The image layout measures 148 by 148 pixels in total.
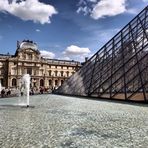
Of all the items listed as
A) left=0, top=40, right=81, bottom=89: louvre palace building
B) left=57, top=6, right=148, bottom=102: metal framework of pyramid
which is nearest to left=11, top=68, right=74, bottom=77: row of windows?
left=0, top=40, right=81, bottom=89: louvre palace building

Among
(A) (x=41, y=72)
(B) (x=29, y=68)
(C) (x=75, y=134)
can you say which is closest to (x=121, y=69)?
(C) (x=75, y=134)

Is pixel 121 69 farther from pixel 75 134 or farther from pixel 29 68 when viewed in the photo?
pixel 29 68

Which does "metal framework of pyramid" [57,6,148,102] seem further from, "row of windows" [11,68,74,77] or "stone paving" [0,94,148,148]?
"row of windows" [11,68,74,77]

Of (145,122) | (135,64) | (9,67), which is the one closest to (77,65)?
(9,67)

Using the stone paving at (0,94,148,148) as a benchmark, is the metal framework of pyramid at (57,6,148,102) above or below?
above

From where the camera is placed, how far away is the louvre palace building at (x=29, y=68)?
297ft

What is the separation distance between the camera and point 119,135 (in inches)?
297

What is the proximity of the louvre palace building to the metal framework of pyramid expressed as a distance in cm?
6226

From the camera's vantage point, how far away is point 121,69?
68.1 feet

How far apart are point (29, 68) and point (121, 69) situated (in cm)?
7454

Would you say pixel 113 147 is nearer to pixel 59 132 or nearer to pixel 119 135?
pixel 119 135

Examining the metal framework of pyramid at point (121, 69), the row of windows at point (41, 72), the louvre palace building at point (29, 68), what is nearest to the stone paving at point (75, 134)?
the metal framework of pyramid at point (121, 69)

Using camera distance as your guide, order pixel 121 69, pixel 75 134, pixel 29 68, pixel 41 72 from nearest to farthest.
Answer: pixel 75 134
pixel 121 69
pixel 29 68
pixel 41 72

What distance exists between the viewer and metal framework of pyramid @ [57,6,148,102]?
18.9 meters
